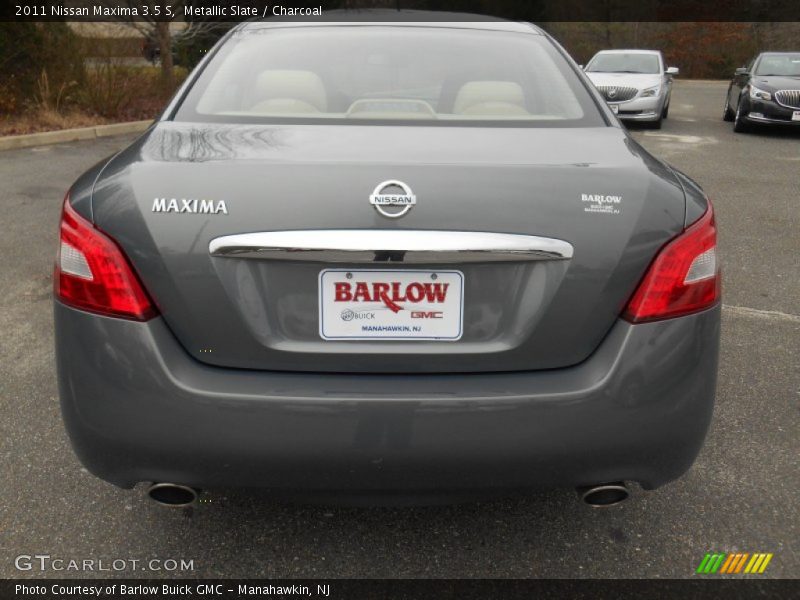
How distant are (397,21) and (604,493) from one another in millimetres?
1993

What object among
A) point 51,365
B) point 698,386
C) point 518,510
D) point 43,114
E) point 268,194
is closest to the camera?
Answer: point 268,194

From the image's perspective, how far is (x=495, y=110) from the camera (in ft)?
8.66

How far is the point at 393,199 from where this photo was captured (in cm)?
181

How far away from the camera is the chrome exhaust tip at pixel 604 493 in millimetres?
2025

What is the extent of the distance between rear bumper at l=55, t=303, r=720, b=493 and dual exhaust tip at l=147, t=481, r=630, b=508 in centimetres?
8

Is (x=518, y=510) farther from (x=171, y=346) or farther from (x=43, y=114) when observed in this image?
(x=43, y=114)

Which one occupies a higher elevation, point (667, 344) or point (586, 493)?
point (667, 344)

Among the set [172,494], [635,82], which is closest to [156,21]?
[635,82]

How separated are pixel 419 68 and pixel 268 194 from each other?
121cm

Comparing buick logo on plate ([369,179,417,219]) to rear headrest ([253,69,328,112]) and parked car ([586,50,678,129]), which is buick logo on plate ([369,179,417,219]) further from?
parked car ([586,50,678,129])

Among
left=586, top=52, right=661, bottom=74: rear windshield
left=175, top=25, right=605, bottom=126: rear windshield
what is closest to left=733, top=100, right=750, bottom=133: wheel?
left=586, top=52, right=661, bottom=74: rear windshield

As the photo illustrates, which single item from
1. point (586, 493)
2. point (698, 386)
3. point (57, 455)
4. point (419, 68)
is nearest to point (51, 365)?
point (57, 455)

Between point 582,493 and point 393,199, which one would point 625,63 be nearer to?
point 582,493

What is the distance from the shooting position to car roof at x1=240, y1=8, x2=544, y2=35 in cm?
307
